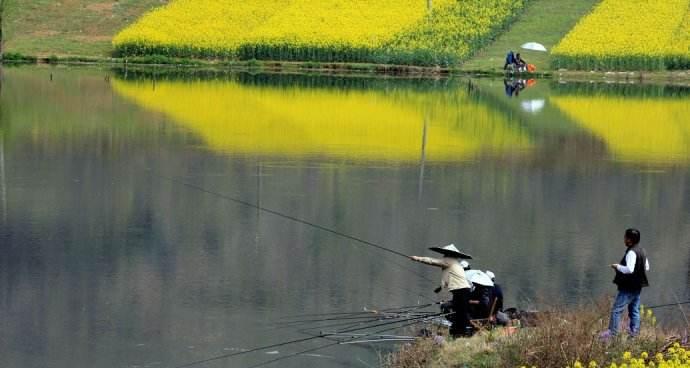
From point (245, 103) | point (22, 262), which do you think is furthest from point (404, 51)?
point (22, 262)

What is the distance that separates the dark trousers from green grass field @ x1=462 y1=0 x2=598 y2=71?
44.9 metres

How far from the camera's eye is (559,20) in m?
66.0

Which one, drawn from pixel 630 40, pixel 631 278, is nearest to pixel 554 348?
pixel 631 278

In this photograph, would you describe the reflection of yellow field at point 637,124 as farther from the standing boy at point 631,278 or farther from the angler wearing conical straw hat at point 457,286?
the standing boy at point 631,278

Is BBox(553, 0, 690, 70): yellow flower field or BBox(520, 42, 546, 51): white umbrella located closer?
BBox(520, 42, 546, 51): white umbrella

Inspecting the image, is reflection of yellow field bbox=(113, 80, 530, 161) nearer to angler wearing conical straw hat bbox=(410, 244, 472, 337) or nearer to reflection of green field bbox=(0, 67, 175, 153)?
reflection of green field bbox=(0, 67, 175, 153)

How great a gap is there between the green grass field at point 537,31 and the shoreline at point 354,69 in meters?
1.22

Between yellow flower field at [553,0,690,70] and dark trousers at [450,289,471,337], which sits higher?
yellow flower field at [553,0,690,70]

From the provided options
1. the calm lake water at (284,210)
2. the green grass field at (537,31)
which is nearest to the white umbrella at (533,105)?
the calm lake water at (284,210)

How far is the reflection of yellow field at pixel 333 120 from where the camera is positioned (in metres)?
31.4

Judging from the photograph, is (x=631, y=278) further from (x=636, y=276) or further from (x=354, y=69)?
(x=354, y=69)

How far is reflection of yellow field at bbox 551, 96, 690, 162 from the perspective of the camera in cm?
3278

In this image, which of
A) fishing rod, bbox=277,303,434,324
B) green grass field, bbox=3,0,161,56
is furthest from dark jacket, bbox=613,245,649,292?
green grass field, bbox=3,0,161,56

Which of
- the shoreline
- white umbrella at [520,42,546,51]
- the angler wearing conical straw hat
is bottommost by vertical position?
the shoreline
